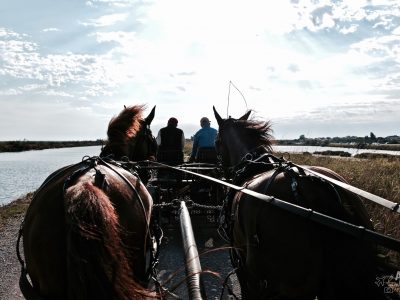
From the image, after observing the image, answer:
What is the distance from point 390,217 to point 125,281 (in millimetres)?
5552

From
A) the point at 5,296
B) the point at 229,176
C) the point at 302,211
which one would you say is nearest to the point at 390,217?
the point at 229,176

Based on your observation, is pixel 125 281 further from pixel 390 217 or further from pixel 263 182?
Result: pixel 390 217

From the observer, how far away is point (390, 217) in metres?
6.48

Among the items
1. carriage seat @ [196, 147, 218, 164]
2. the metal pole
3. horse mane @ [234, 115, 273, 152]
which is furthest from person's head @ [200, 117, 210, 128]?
the metal pole

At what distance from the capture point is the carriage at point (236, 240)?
90.2 inches

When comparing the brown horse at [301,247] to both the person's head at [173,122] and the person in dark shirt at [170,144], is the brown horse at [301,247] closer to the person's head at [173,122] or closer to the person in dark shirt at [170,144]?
the person in dark shirt at [170,144]

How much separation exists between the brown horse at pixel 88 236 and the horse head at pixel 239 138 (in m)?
1.97

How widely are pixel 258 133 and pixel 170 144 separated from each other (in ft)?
15.8

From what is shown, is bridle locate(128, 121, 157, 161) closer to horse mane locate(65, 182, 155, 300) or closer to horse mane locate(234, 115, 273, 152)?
horse mane locate(234, 115, 273, 152)

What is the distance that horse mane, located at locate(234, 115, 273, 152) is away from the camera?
5.09m

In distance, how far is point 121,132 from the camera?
4.93 meters

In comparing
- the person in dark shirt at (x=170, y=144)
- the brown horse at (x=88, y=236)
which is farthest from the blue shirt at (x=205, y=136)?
the brown horse at (x=88, y=236)

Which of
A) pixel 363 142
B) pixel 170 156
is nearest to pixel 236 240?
pixel 170 156

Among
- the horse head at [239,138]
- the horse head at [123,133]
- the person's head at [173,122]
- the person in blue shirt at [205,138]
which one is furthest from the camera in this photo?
the person in blue shirt at [205,138]
